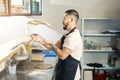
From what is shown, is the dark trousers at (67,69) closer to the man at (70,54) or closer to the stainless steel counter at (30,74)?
the man at (70,54)

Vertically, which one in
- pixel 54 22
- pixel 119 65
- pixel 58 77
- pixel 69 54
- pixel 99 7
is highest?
pixel 99 7

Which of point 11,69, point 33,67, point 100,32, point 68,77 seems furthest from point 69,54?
point 100,32

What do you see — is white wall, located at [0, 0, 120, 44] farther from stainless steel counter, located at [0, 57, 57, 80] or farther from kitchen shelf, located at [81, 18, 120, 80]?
stainless steel counter, located at [0, 57, 57, 80]

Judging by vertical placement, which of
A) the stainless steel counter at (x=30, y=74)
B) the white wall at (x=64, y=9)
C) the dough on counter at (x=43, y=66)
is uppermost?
the white wall at (x=64, y=9)

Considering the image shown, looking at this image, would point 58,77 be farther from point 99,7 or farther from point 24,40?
point 99,7

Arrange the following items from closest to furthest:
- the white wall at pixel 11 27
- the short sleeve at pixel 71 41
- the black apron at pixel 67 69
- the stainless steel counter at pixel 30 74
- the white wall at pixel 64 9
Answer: the stainless steel counter at pixel 30 74
the short sleeve at pixel 71 41
the black apron at pixel 67 69
the white wall at pixel 11 27
the white wall at pixel 64 9

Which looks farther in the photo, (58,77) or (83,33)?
(83,33)

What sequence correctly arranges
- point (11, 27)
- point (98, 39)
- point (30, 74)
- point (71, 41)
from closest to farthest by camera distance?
point (30, 74)
point (71, 41)
point (11, 27)
point (98, 39)

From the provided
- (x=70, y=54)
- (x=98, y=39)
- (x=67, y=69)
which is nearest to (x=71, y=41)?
(x=70, y=54)

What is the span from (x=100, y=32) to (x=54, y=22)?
99 cm

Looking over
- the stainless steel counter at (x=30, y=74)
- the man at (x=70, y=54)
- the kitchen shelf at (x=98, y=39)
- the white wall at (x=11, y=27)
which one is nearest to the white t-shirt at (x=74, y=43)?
the man at (x=70, y=54)

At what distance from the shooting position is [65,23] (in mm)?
2449

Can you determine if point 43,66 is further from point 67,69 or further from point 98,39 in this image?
point 98,39

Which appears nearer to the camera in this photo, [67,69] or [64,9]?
[67,69]
